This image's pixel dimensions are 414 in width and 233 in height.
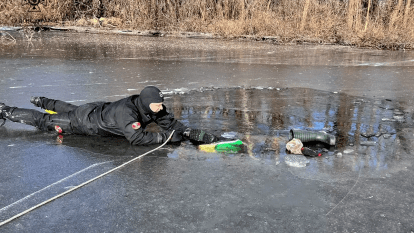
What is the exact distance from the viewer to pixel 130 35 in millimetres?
18969

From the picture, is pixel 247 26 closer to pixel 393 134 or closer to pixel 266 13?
pixel 266 13

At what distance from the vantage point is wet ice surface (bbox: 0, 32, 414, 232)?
10.8 ft

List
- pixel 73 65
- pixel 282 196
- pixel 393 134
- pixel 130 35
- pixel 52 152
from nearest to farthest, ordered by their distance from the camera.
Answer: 1. pixel 282 196
2. pixel 52 152
3. pixel 393 134
4. pixel 73 65
5. pixel 130 35

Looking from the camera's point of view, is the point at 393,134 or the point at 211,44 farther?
the point at 211,44

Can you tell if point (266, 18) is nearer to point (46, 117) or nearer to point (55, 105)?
point (55, 105)

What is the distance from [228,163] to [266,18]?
1433 centimetres

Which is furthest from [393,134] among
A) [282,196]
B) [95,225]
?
[95,225]

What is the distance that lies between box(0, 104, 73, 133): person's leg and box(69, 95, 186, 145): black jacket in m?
0.12

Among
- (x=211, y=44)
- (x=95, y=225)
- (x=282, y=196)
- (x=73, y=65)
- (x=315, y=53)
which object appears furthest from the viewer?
(x=211, y=44)

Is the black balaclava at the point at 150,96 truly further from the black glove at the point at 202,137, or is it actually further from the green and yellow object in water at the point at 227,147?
the green and yellow object in water at the point at 227,147

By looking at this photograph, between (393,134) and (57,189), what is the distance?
419cm

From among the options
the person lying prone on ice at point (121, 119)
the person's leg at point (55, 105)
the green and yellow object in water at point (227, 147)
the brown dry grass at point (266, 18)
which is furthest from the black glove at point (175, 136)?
the brown dry grass at point (266, 18)

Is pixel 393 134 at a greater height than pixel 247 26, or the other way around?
pixel 247 26

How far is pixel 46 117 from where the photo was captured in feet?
17.6
